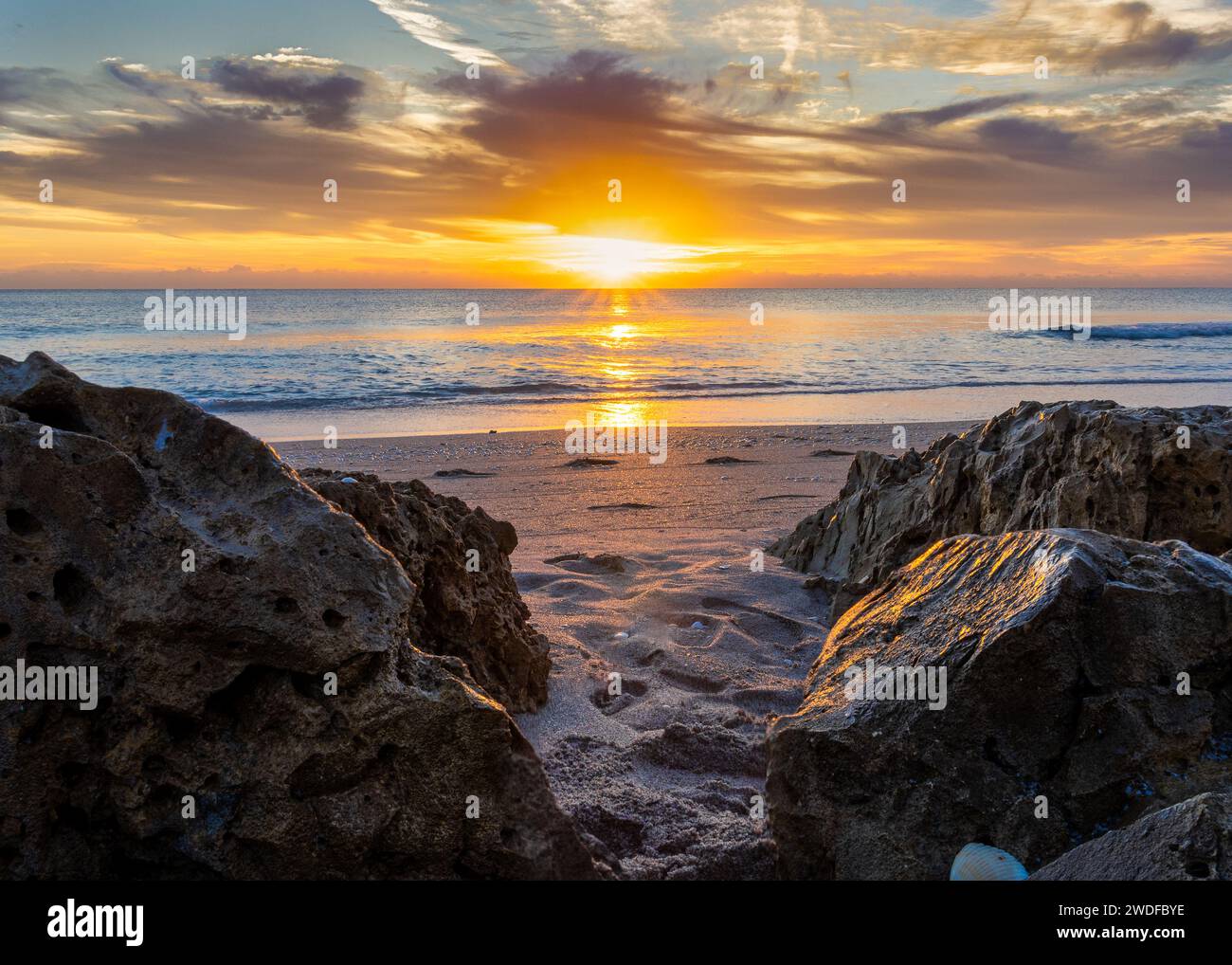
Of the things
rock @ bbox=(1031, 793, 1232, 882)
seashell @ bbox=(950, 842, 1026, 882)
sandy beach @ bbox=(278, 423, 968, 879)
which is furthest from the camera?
sandy beach @ bbox=(278, 423, 968, 879)

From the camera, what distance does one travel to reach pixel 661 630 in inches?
220

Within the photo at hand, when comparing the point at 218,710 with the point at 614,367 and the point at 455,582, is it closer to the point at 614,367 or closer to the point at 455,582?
the point at 455,582

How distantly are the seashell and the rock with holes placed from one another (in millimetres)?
1178

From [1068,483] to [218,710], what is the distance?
4095 millimetres

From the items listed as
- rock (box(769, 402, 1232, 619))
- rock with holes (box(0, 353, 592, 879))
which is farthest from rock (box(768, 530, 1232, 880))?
rock (box(769, 402, 1232, 619))

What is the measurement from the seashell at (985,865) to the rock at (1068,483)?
2429 millimetres

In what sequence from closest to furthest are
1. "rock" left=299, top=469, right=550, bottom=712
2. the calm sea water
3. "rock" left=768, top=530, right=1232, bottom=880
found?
"rock" left=768, top=530, right=1232, bottom=880
"rock" left=299, top=469, right=550, bottom=712
the calm sea water

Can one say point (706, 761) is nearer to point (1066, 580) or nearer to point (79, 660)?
point (1066, 580)

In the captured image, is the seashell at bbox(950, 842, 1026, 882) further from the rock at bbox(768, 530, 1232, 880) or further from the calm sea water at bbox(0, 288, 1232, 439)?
the calm sea water at bbox(0, 288, 1232, 439)

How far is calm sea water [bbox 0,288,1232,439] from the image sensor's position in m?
20.4

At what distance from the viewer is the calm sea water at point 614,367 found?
802 inches

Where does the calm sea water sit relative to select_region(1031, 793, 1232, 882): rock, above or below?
above
